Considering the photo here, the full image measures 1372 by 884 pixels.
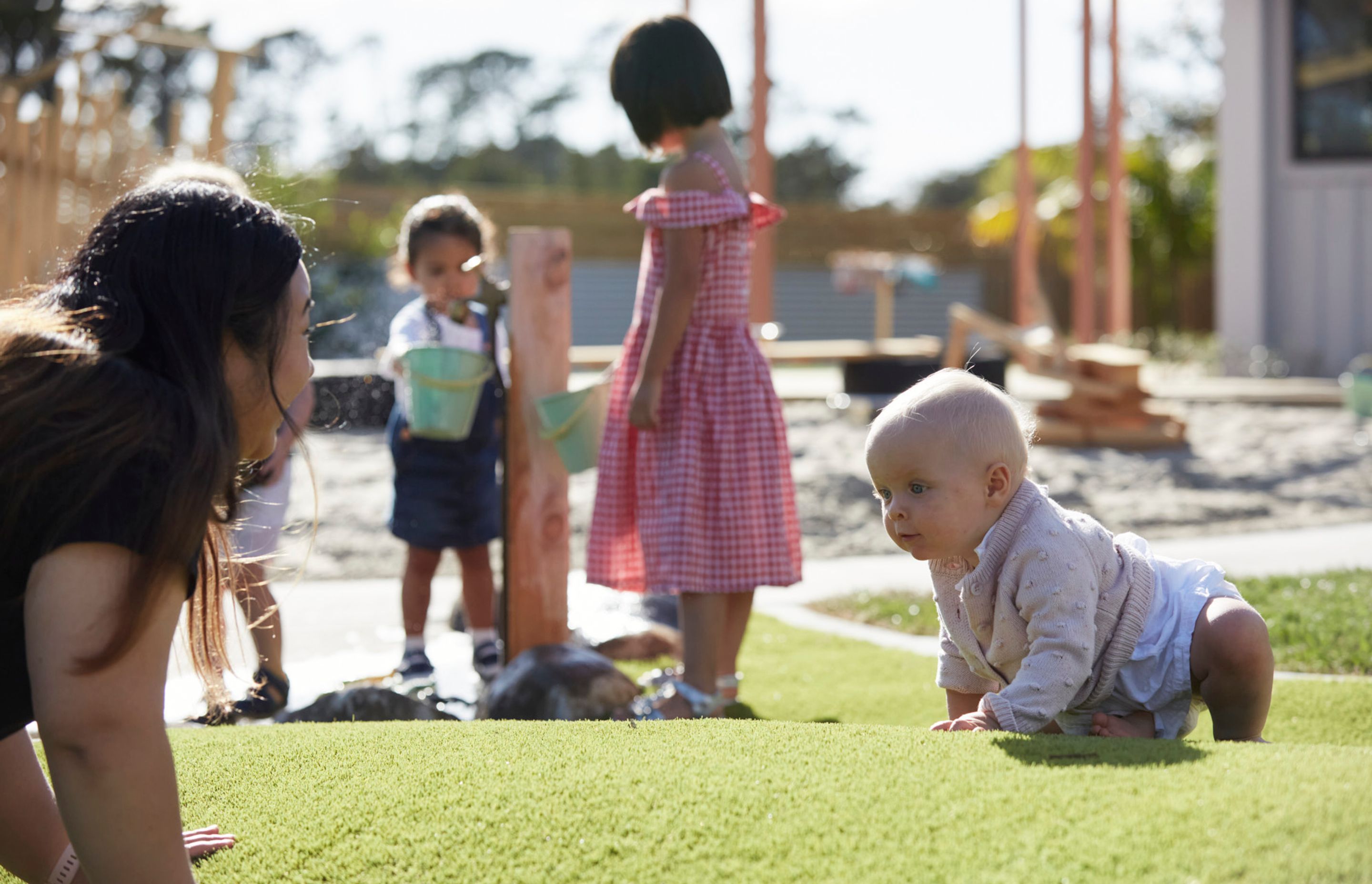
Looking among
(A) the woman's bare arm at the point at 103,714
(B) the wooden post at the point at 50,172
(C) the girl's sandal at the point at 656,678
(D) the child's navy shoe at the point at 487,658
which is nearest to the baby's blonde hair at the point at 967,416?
(A) the woman's bare arm at the point at 103,714

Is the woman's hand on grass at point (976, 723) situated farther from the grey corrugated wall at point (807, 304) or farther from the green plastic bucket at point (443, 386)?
the grey corrugated wall at point (807, 304)

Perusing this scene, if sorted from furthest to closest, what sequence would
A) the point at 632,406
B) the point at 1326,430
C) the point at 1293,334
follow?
1. the point at 1293,334
2. the point at 1326,430
3. the point at 632,406

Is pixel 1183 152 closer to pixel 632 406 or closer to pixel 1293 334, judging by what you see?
pixel 1293 334

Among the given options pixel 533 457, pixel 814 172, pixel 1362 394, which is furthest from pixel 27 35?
pixel 814 172

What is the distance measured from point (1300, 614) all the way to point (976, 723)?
2449 millimetres

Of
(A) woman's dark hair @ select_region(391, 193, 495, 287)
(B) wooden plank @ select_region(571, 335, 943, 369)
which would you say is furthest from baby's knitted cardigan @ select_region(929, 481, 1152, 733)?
(B) wooden plank @ select_region(571, 335, 943, 369)

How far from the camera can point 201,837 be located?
2.16 m

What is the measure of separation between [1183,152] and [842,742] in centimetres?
2419

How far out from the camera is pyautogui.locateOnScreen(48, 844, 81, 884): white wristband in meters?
2.13

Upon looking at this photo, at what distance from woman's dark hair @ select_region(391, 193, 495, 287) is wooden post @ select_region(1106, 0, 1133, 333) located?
13.3 meters

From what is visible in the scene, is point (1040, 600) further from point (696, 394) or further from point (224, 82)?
point (224, 82)

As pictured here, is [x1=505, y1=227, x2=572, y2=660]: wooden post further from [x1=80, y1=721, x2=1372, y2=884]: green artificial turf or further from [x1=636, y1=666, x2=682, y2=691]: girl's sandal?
[x1=80, y1=721, x2=1372, y2=884]: green artificial turf

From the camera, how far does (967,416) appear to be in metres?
2.38

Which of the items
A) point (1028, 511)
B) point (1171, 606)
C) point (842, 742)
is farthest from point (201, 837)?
point (1171, 606)
